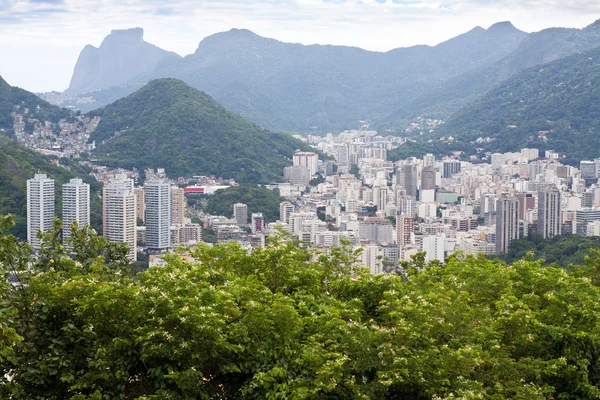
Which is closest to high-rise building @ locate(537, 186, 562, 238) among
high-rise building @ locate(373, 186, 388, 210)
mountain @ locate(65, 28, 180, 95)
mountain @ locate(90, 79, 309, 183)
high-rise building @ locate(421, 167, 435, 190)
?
high-rise building @ locate(373, 186, 388, 210)

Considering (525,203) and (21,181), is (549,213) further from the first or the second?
(21,181)

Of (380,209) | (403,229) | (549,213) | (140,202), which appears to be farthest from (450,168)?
(140,202)

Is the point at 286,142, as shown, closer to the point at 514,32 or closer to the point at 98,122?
the point at 98,122

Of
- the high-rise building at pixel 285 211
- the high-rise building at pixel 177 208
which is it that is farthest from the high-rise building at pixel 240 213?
the high-rise building at pixel 177 208

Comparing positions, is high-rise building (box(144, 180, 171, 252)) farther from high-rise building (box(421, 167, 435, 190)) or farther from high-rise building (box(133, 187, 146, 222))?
high-rise building (box(421, 167, 435, 190))

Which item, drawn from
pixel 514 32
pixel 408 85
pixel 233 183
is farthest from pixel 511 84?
pixel 514 32

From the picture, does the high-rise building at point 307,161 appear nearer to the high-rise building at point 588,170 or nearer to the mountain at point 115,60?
the high-rise building at point 588,170
